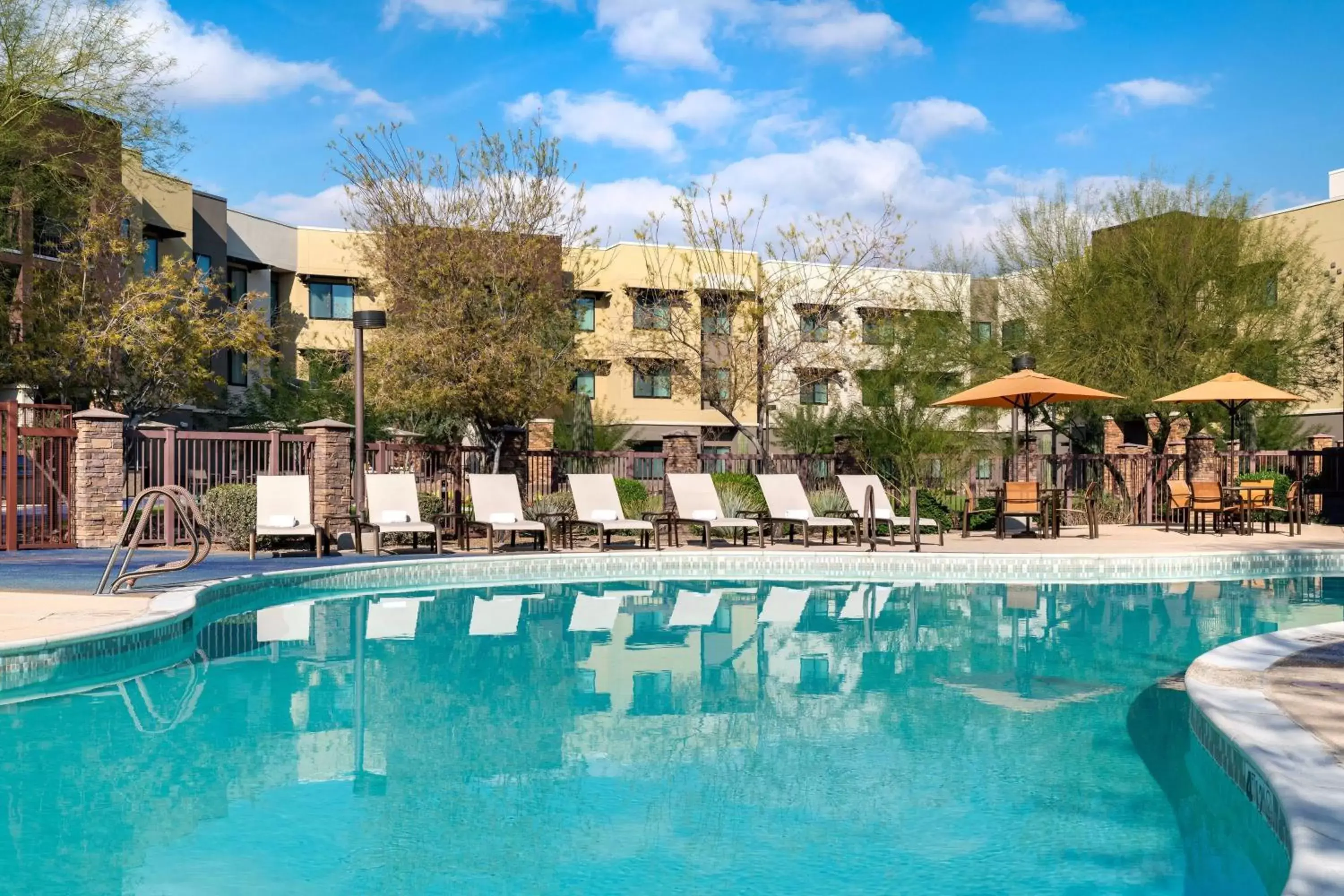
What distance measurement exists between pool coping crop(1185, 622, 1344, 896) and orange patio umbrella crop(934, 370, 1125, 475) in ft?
32.9

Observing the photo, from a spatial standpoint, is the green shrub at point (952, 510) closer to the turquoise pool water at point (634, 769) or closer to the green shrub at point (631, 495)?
the green shrub at point (631, 495)

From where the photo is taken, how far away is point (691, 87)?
67.7 ft

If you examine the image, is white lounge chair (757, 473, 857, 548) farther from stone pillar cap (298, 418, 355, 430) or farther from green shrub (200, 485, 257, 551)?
green shrub (200, 485, 257, 551)

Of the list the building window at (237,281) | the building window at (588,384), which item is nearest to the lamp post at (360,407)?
the building window at (237,281)

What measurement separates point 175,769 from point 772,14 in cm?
1708

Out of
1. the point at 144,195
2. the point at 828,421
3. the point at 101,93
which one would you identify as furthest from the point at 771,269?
the point at 101,93

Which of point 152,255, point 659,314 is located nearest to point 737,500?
point 659,314

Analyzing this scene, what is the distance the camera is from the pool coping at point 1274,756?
319 cm

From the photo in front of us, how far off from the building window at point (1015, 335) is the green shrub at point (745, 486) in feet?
30.0

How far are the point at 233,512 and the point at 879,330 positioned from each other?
56.3 ft

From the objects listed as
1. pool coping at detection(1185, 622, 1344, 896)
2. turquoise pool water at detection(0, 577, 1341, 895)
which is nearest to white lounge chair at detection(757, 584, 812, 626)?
turquoise pool water at detection(0, 577, 1341, 895)

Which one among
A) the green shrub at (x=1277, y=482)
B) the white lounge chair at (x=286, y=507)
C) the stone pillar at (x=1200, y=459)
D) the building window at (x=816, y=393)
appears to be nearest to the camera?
the white lounge chair at (x=286, y=507)

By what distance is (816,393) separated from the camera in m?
35.2

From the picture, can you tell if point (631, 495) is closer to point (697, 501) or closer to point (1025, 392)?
point (697, 501)
